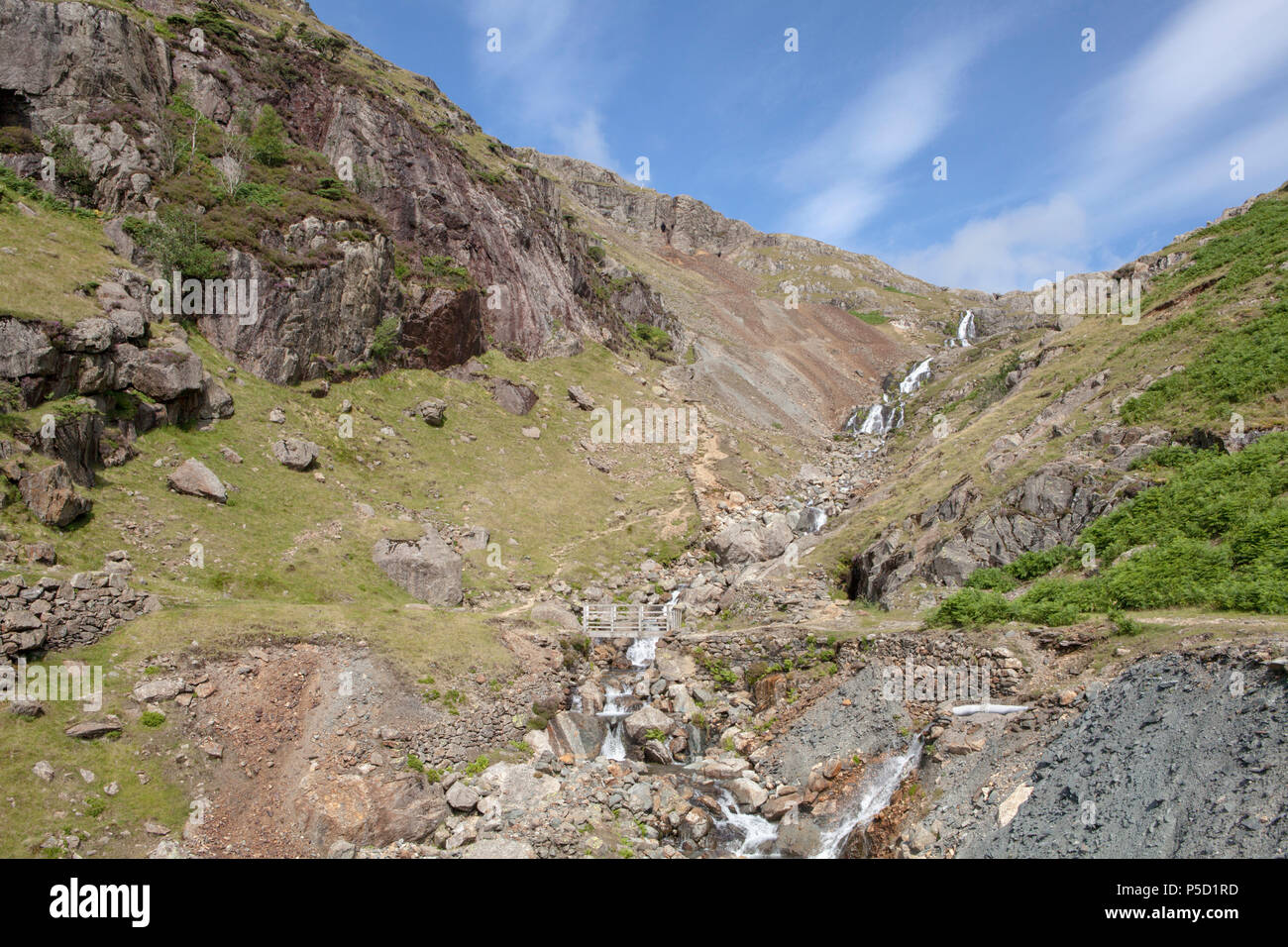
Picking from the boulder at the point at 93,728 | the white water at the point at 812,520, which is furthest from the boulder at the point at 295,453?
the white water at the point at 812,520

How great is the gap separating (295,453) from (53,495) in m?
11.6

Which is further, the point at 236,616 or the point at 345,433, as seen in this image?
the point at 345,433

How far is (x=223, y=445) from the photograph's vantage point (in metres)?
30.4

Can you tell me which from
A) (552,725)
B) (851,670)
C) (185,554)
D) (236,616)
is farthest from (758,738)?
(185,554)

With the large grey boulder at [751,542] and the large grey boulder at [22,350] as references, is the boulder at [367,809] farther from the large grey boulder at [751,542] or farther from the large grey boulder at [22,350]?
the large grey boulder at [751,542]

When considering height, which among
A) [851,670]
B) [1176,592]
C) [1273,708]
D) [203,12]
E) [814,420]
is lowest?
[851,670]

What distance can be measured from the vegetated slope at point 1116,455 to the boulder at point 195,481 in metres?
28.3

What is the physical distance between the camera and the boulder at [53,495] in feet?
68.6

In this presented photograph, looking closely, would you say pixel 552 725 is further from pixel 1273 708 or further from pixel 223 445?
pixel 223 445

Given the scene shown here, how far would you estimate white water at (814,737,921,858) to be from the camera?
15.9 meters

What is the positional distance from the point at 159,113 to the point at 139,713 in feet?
141

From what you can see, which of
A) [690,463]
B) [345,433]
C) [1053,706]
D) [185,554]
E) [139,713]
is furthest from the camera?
[690,463]

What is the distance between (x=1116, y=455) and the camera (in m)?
24.6

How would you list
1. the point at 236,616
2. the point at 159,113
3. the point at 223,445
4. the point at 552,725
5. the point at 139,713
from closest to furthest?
the point at 139,713, the point at 236,616, the point at 552,725, the point at 223,445, the point at 159,113
